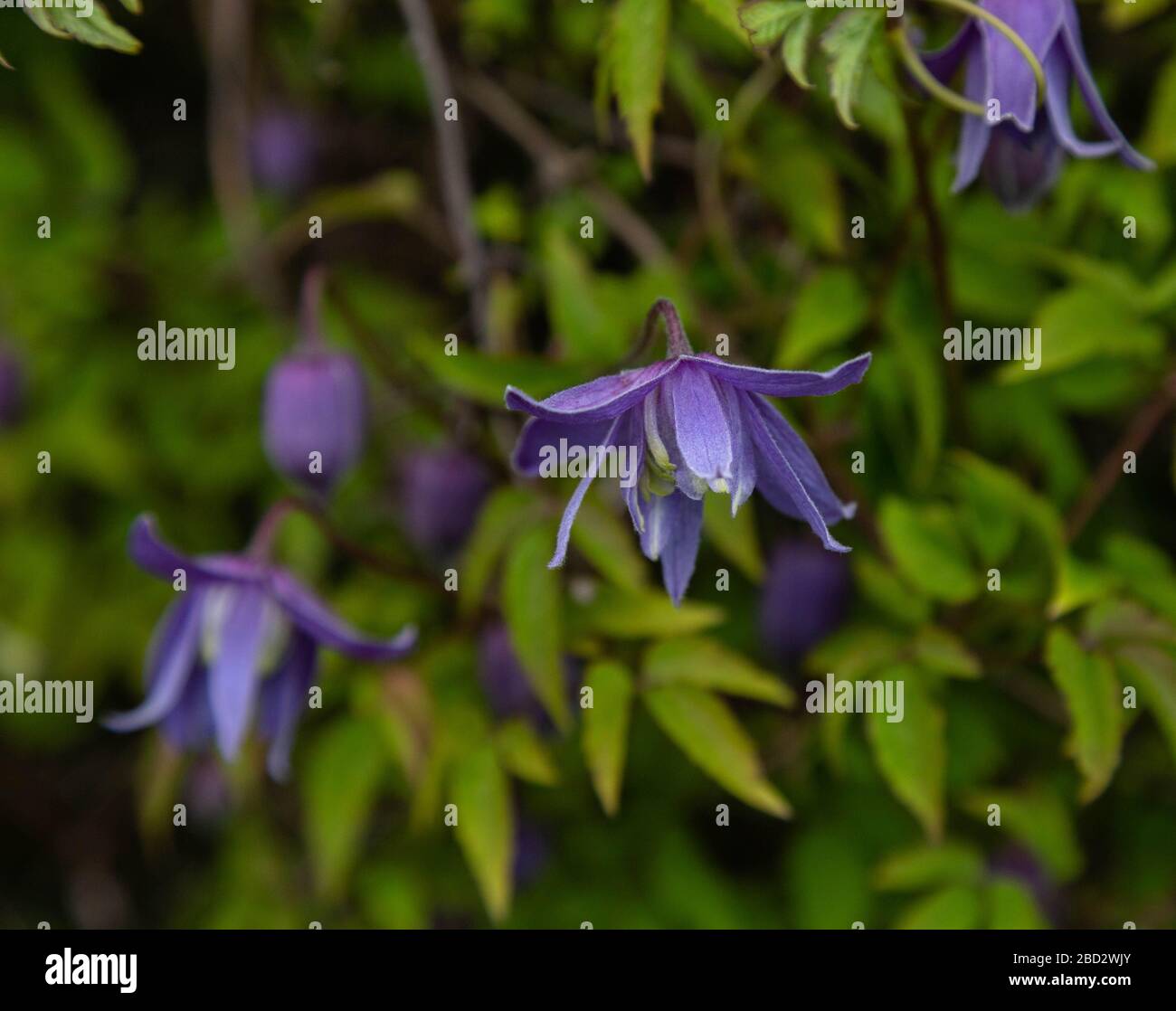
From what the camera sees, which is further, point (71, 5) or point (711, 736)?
point (711, 736)

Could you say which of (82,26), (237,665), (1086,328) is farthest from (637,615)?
(82,26)

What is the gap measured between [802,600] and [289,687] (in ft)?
1.48

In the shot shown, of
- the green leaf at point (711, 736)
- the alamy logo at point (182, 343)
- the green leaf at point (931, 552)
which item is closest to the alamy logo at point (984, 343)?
the green leaf at point (931, 552)

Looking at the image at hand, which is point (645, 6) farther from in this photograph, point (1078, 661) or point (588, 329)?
point (1078, 661)

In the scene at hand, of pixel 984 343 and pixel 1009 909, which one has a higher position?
pixel 984 343

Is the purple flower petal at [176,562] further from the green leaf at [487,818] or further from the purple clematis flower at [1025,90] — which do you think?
the purple clematis flower at [1025,90]

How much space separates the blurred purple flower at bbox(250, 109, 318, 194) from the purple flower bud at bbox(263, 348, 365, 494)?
59 cm

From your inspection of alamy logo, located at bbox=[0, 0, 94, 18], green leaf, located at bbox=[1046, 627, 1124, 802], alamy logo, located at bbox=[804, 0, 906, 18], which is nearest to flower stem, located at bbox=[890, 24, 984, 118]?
alamy logo, located at bbox=[804, 0, 906, 18]

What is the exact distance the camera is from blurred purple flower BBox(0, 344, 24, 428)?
1486 mm

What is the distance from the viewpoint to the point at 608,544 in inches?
38.9

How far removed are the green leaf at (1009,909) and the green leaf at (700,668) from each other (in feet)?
0.80

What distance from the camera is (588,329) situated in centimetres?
101

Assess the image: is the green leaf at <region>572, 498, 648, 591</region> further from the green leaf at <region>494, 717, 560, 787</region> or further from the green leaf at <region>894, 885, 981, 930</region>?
the green leaf at <region>894, 885, 981, 930</region>
